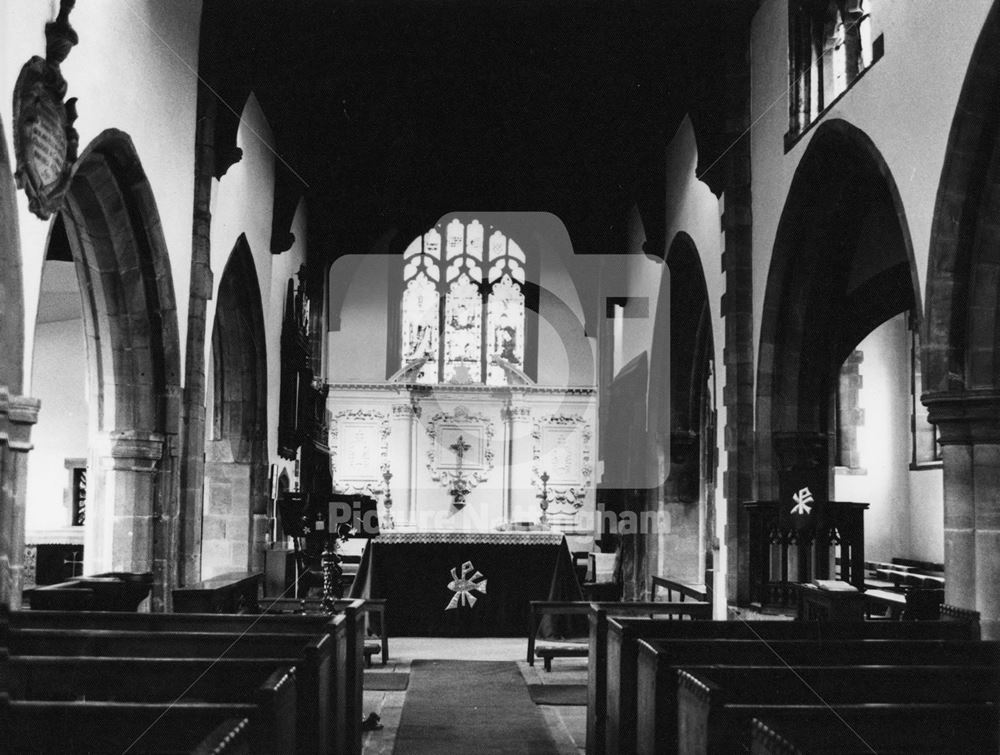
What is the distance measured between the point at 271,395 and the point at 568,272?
21.2ft

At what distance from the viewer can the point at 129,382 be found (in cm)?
756

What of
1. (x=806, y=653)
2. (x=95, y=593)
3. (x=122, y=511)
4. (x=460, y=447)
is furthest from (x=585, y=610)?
(x=460, y=447)

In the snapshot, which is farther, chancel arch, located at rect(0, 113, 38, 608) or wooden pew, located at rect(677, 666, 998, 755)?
chancel arch, located at rect(0, 113, 38, 608)

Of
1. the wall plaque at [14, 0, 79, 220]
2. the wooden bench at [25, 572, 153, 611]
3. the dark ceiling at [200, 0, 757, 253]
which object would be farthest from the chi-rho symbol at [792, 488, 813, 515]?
the wall plaque at [14, 0, 79, 220]

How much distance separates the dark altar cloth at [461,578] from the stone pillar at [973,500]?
15.9ft

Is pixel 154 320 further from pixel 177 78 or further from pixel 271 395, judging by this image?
pixel 271 395

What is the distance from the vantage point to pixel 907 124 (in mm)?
5898

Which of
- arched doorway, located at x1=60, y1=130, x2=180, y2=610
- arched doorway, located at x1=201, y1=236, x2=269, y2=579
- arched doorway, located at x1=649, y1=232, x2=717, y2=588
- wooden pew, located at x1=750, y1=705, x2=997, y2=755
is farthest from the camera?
arched doorway, located at x1=649, y1=232, x2=717, y2=588

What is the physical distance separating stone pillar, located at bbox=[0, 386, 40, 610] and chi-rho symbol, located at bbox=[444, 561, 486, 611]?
5.24 m

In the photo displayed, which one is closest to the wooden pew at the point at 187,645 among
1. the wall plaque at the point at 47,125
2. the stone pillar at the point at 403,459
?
the wall plaque at the point at 47,125

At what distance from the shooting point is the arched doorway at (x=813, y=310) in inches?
317

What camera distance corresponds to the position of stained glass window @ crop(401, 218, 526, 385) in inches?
662

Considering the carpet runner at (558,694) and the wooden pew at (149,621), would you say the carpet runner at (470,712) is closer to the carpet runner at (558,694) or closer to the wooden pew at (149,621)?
the carpet runner at (558,694)

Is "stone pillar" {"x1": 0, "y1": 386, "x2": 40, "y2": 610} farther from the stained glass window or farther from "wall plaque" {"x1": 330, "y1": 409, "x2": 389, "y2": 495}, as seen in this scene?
the stained glass window
